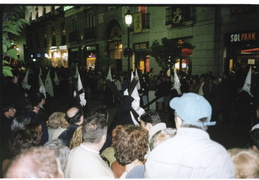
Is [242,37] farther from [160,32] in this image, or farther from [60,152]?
[60,152]

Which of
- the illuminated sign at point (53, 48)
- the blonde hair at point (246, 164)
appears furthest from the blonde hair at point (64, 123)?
Result: the illuminated sign at point (53, 48)

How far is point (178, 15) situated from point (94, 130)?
14.9m

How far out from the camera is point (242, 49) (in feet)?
41.8

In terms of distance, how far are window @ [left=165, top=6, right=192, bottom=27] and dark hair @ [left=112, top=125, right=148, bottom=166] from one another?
14.1 metres

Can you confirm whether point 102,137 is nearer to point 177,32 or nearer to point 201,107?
point 201,107

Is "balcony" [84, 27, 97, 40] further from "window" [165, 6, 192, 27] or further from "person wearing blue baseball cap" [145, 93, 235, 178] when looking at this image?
"person wearing blue baseball cap" [145, 93, 235, 178]

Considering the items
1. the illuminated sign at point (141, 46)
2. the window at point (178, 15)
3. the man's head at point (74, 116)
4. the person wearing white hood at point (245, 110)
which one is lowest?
the person wearing white hood at point (245, 110)

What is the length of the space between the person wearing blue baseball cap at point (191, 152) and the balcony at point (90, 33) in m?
24.4

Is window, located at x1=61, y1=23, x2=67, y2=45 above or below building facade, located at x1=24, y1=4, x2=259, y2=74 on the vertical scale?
above

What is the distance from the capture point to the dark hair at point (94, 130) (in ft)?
8.00

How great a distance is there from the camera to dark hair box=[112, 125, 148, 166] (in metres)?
2.32

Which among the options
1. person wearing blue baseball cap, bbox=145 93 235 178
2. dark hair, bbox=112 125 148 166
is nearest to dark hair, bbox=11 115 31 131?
dark hair, bbox=112 125 148 166

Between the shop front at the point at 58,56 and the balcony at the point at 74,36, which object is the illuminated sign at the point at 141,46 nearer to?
the balcony at the point at 74,36

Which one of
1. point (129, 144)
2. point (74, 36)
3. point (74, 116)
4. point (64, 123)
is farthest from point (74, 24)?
point (129, 144)
